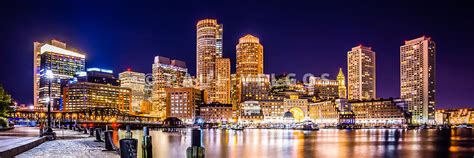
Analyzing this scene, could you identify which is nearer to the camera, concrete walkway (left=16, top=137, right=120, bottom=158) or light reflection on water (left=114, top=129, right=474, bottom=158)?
concrete walkway (left=16, top=137, right=120, bottom=158)

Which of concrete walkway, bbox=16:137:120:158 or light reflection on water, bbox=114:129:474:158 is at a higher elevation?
concrete walkway, bbox=16:137:120:158

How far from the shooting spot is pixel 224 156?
4803cm

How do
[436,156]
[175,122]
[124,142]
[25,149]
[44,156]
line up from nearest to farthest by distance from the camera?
1. [124,142]
2. [44,156]
3. [25,149]
4. [436,156]
5. [175,122]

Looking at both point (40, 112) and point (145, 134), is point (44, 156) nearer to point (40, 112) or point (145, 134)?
point (145, 134)

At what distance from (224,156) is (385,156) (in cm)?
1841

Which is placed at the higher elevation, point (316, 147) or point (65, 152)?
point (65, 152)

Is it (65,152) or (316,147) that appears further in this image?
(316,147)

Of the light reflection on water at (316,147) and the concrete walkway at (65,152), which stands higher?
the concrete walkway at (65,152)

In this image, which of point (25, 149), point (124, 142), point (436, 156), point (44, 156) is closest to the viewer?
point (124, 142)

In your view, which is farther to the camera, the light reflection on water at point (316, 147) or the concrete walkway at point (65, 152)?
the light reflection on water at point (316, 147)

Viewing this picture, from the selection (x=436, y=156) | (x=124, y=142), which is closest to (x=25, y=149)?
(x=124, y=142)

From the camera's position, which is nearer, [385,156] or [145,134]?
[145,134]

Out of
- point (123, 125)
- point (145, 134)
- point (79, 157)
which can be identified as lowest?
point (123, 125)

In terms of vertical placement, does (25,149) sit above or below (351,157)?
above
